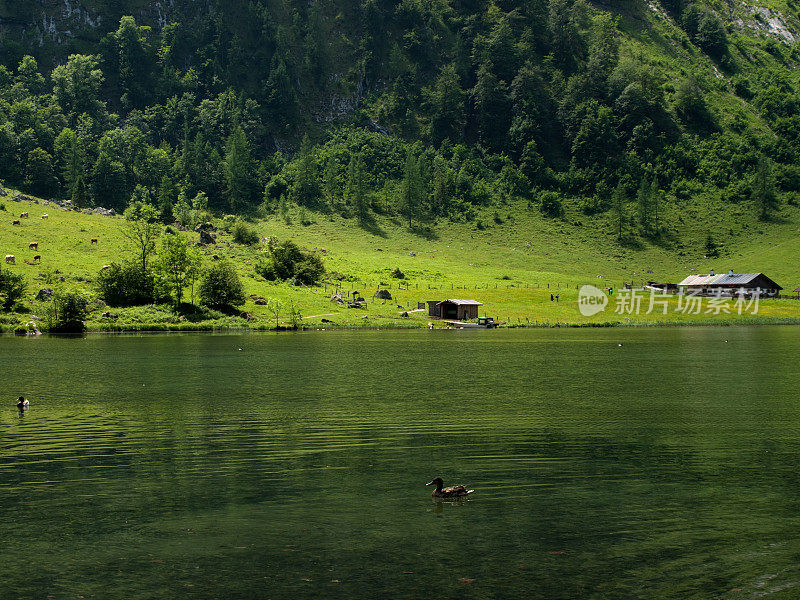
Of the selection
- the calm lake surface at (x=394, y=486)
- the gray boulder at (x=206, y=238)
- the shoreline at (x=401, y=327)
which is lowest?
the calm lake surface at (x=394, y=486)

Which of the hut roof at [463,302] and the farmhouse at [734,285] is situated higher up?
the farmhouse at [734,285]

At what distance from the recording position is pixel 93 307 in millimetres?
130625

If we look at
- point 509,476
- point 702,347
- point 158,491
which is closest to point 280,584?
point 158,491

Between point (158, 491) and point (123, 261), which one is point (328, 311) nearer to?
point (123, 261)

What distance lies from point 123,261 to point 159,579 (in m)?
130

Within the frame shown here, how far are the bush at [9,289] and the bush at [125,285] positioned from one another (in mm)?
13674

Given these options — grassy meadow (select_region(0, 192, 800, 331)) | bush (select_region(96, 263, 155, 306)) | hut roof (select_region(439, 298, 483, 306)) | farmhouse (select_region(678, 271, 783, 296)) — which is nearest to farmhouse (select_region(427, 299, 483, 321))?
hut roof (select_region(439, 298, 483, 306))

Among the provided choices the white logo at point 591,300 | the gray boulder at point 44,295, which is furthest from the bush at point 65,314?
the white logo at point 591,300

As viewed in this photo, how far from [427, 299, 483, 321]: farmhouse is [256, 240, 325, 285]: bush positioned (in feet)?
97.7

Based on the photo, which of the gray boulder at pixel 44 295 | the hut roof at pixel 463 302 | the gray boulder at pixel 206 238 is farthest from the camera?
the gray boulder at pixel 206 238

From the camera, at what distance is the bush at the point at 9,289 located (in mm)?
123562
